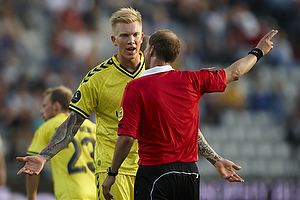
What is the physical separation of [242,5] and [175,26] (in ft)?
6.81

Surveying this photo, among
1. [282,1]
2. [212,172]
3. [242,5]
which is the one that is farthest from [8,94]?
[282,1]

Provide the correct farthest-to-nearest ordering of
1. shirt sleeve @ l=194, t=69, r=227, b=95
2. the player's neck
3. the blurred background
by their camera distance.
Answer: the blurred background → the player's neck → shirt sleeve @ l=194, t=69, r=227, b=95

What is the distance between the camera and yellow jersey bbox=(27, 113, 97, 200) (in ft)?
22.4

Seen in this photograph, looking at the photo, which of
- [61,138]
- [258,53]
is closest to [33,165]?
[61,138]

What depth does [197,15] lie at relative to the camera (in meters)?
16.5

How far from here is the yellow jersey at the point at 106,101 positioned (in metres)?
5.81

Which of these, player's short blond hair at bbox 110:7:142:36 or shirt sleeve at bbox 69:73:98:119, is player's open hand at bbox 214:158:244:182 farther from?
player's short blond hair at bbox 110:7:142:36

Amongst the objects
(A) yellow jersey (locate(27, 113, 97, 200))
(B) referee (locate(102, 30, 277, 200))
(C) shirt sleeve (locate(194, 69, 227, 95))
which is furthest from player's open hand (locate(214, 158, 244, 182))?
(A) yellow jersey (locate(27, 113, 97, 200))

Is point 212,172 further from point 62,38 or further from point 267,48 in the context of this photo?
point 267,48

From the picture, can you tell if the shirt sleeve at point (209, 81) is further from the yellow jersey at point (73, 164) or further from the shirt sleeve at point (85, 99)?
the yellow jersey at point (73, 164)

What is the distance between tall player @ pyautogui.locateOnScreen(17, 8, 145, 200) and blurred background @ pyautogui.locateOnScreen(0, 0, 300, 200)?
5.90m

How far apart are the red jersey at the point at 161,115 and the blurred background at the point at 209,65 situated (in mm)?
6856

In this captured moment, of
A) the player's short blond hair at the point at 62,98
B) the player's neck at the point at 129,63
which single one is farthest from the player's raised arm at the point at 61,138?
the player's short blond hair at the point at 62,98

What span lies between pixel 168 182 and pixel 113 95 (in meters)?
1.30
